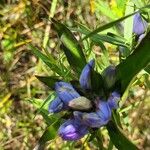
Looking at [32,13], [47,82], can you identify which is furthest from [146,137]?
[47,82]

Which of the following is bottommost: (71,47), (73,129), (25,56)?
(25,56)

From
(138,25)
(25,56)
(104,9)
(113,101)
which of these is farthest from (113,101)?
(25,56)

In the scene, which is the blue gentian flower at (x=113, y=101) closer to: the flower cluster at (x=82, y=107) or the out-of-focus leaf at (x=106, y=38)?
the flower cluster at (x=82, y=107)

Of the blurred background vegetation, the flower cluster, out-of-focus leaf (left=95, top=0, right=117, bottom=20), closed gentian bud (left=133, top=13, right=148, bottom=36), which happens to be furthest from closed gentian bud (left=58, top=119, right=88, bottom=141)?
the blurred background vegetation

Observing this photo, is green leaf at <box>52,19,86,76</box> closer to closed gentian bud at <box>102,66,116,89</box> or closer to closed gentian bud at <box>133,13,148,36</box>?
closed gentian bud at <box>102,66,116,89</box>

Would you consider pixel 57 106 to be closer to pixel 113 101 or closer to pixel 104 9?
pixel 113 101

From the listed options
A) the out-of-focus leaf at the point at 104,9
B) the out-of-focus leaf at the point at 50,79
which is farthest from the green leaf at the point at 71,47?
the out-of-focus leaf at the point at 104,9
